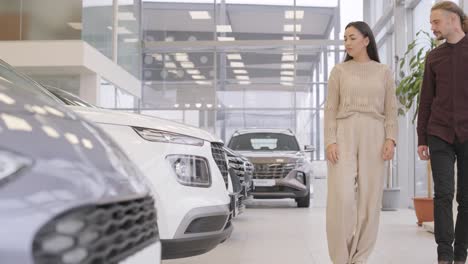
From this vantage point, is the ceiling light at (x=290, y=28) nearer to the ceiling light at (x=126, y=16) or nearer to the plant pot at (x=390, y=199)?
the ceiling light at (x=126, y=16)

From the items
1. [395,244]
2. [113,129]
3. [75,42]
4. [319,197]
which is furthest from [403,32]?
[113,129]

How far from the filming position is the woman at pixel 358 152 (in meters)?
3.28

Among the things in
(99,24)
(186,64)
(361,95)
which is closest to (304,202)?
(99,24)

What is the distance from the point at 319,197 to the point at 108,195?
1197 centimetres

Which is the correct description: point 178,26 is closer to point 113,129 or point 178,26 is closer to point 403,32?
point 403,32

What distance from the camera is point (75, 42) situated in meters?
10.6

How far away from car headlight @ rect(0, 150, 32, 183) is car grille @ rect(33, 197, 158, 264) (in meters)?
0.10

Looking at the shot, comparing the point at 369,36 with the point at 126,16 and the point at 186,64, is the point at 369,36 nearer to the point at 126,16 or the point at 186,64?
the point at 126,16

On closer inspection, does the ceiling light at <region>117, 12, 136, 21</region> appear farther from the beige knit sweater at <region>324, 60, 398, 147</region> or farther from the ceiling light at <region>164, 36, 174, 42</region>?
the beige knit sweater at <region>324, 60, 398, 147</region>

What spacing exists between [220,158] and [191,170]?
1.33ft

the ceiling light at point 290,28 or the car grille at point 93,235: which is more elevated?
the ceiling light at point 290,28

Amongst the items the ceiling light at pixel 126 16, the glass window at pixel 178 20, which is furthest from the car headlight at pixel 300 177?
the glass window at pixel 178 20

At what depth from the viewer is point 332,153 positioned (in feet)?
10.9

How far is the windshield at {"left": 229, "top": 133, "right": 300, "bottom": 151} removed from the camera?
9.93 m
